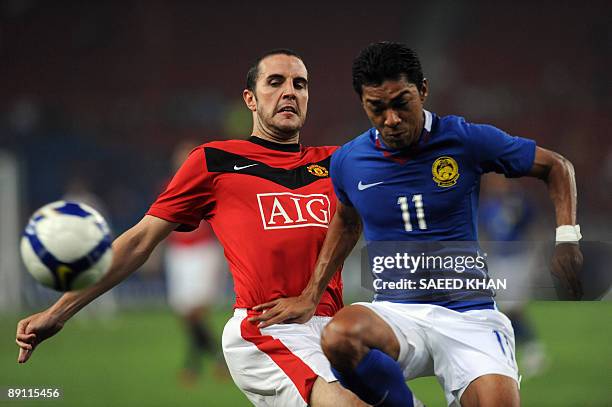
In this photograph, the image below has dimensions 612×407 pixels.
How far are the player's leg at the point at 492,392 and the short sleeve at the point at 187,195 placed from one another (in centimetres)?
171

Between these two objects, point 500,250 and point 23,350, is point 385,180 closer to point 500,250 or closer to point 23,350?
point 23,350

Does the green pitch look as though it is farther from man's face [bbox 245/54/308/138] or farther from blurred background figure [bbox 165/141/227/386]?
man's face [bbox 245/54/308/138]

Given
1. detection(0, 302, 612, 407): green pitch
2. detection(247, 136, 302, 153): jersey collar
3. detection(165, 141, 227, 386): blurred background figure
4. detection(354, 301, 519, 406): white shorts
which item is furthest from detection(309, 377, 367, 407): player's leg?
detection(165, 141, 227, 386): blurred background figure

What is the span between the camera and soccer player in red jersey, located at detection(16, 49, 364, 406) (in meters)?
4.38

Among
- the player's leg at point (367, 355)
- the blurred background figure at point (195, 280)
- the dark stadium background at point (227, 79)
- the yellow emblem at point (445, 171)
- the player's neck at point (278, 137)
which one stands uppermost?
the dark stadium background at point (227, 79)

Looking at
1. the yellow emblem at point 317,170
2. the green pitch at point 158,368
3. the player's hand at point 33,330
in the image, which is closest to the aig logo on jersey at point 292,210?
the yellow emblem at point 317,170

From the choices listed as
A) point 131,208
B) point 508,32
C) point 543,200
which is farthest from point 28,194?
point 508,32

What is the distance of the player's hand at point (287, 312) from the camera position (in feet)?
14.5

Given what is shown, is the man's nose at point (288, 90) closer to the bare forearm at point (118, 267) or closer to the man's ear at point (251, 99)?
the man's ear at point (251, 99)

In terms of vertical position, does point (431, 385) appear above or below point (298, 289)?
below

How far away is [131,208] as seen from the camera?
20547 millimetres

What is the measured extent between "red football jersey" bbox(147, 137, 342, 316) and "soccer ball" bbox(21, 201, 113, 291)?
26.6 inches

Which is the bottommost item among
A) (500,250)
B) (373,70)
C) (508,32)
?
(500,250)

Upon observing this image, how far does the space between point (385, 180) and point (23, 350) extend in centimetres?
186
